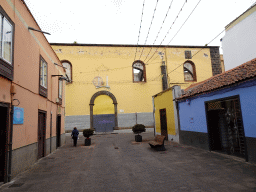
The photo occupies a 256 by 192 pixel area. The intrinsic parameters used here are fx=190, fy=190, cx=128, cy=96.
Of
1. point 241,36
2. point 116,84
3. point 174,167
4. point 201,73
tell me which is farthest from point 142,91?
point 174,167

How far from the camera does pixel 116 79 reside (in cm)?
2406

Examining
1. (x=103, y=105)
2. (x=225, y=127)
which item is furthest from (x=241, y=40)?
(x=103, y=105)

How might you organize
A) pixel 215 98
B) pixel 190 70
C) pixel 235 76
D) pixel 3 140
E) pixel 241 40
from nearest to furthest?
pixel 3 140, pixel 235 76, pixel 215 98, pixel 241 40, pixel 190 70

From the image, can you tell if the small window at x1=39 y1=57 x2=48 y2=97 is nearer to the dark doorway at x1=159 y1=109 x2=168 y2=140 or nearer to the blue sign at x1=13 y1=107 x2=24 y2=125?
the blue sign at x1=13 y1=107 x2=24 y2=125

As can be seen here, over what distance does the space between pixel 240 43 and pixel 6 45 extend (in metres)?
17.8

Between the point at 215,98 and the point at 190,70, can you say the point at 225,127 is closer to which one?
the point at 215,98

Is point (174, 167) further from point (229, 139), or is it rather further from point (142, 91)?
point (142, 91)

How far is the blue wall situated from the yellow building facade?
11284 mm

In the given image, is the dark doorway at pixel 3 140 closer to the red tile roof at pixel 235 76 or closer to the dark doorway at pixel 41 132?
the dark doorway at pixel 41 132

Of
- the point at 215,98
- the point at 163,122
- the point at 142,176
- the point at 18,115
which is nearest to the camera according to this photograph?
the point at 142,176

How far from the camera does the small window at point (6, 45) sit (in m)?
5.89

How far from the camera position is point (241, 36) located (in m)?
16.6

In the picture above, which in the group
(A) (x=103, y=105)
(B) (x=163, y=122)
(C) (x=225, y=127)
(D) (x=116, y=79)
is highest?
(D) (x=116, y=79)

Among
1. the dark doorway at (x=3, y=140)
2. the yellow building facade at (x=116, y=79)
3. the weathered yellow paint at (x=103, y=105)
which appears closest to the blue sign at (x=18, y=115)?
the dark doorway at (x=3, y=140)
